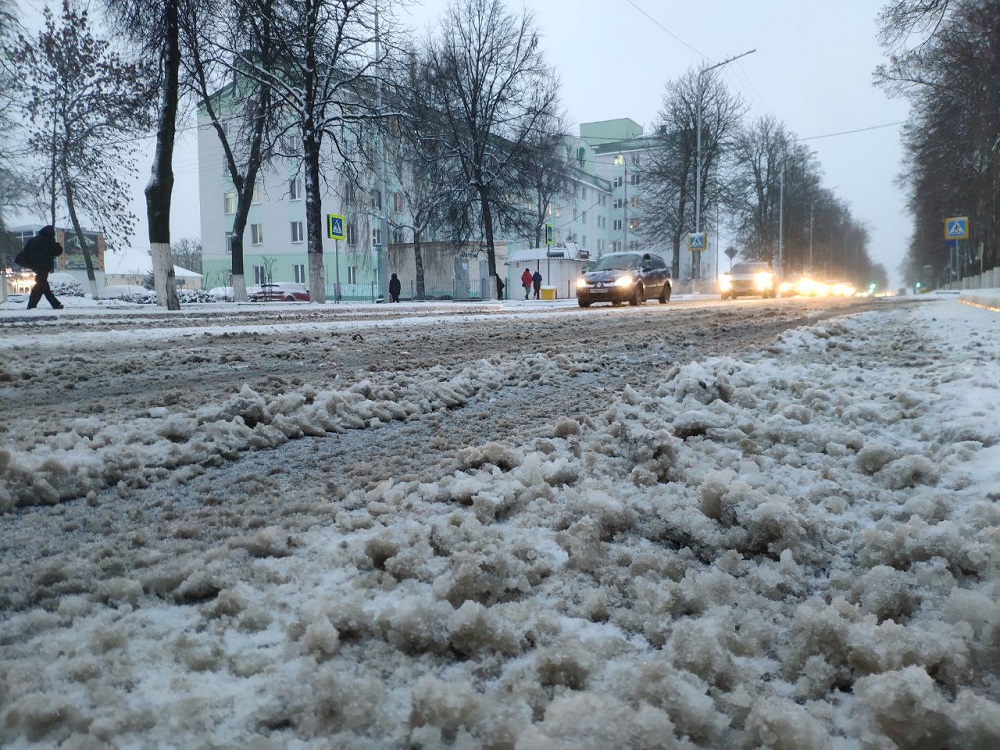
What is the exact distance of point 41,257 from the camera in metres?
14.2

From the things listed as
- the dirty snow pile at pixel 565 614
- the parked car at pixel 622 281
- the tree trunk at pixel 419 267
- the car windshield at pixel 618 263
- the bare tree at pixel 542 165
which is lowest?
the dirty snow pile at pixel 565 614

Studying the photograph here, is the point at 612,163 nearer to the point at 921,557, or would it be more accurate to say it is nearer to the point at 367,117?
the point at 367,117

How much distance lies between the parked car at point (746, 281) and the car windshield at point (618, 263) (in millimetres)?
9720

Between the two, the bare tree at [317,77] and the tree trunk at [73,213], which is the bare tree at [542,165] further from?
the tree trunk at [73,213]

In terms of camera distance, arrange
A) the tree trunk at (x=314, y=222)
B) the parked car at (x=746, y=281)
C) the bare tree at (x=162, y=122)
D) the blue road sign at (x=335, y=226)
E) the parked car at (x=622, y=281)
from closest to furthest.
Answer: the bare tree at (x=162, y=122) → the parked car at (x=622, y=281) → the tree trunk at (x=314, y=222) → the blue road sign at (x=335, y=226) → the parked car at (x=746, y=281)

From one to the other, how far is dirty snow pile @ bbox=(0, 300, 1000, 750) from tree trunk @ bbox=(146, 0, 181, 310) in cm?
1483

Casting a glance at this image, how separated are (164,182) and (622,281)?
38.7 feet

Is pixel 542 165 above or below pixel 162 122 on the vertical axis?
above

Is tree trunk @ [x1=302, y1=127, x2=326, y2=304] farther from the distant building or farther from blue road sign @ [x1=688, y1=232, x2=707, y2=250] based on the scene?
blue road sign @ [x1=688, y1=232, x2=707, y2=250]

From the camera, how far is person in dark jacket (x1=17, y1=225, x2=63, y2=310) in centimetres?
1402

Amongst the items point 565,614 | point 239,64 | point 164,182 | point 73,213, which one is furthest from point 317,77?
point 565,614

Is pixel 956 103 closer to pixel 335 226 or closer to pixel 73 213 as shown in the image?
pixel 335 226

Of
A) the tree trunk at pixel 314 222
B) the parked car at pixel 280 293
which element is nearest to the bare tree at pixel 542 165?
the tree trunk at pixel 314 222

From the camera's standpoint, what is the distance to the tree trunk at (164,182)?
15508 millimetres
